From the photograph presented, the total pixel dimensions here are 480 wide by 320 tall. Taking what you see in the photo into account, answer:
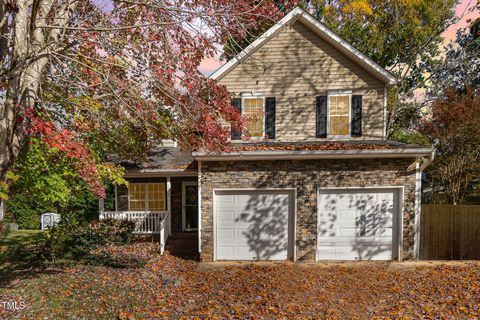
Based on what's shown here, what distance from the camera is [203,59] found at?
6543 millimetres

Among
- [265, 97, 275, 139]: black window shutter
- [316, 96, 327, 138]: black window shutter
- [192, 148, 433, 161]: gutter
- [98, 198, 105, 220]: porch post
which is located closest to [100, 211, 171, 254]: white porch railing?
[98, 198, 105, 220]: porch post

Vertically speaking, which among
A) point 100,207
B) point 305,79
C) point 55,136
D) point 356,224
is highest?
point 305,79

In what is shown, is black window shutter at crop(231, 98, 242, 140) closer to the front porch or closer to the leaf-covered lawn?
the front porch

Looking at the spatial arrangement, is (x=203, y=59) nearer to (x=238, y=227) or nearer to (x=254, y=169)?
(x=254, y=169)

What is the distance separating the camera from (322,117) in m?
10.3

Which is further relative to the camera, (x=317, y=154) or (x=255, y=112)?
(x=255, y=112)

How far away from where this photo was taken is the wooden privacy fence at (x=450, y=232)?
989cm

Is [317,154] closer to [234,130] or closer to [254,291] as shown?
[234,130]

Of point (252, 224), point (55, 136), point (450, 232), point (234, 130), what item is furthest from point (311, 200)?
point (55, 136)

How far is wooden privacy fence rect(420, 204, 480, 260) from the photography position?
32.4ft

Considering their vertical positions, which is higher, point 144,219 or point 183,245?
point 144,219

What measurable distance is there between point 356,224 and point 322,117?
4.07m

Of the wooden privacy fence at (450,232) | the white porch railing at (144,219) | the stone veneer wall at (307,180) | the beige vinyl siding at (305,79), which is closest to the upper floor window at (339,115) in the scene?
the beige vinyl siding at (305,79)

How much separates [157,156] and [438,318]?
1126 centimetres
